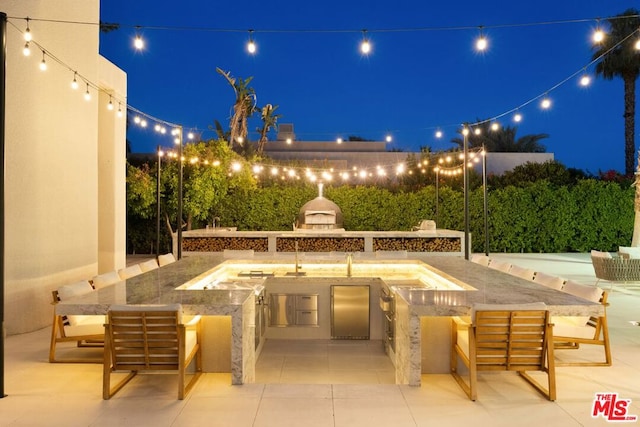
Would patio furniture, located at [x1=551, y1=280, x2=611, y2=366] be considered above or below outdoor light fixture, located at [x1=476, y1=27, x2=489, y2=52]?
below

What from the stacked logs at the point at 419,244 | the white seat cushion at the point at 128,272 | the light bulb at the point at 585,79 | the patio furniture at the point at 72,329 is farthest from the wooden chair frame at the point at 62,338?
the stacked logs at the point at 419,244

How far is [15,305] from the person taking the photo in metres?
6.71

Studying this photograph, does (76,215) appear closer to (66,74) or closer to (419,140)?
(66,74)

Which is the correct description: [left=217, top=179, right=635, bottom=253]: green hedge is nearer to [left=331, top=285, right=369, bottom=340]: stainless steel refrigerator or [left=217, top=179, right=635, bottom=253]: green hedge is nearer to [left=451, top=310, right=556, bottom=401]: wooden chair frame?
[left=331, top=285, right=369, bottom=340]: stainless steel refrigerator

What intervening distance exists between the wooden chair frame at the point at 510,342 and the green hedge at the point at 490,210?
13.6m

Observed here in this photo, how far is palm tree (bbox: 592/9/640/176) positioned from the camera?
808 inches

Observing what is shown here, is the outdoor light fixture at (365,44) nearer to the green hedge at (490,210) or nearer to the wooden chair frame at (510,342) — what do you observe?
the wooden chair frame at (510,342)

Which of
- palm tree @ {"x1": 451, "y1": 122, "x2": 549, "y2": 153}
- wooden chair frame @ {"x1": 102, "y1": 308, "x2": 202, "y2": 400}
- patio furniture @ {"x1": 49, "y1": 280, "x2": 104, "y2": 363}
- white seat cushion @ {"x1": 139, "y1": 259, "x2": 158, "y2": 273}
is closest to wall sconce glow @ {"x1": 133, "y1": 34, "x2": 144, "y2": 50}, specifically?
white seat cushion @ {"x1": 139, "y1": 259, "x2": 158, "y2": 273}

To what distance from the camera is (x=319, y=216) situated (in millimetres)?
15570

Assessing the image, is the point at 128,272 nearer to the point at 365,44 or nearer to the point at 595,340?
the point at 365,44

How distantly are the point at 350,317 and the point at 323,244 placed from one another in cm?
613

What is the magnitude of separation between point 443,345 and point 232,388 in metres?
1.97

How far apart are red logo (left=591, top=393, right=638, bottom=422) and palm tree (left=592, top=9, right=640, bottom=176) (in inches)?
791

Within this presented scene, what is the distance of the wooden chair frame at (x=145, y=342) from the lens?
402 centimetres
